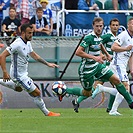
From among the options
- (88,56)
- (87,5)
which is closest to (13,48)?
(88,56)

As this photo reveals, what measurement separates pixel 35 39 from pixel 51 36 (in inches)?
19.4

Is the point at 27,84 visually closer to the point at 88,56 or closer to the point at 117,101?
the point at 88,56

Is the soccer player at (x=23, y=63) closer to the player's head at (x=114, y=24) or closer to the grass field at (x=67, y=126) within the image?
the grass field at (x=67, y=126)

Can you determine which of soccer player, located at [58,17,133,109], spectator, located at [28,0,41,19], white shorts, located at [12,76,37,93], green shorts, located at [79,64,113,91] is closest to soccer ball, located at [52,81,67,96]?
green shorts, located at [79,64,113,91]

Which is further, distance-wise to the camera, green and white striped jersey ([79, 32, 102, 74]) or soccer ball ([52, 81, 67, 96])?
soccer ball ([52, 81, 67, 96])

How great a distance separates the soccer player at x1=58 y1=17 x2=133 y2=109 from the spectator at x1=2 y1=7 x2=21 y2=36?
4.21 metres

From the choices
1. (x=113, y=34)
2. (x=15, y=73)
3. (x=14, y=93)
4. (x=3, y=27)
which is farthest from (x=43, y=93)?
(x=15, y=73)

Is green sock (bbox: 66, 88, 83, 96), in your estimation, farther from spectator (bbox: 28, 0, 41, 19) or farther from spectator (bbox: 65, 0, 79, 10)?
spectator (bbox: 65, 0, 79, 10)

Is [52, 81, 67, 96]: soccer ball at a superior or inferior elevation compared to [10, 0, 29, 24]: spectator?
inferior

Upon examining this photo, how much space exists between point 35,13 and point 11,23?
820mm

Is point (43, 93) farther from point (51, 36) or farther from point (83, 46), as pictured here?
point (83, 46)

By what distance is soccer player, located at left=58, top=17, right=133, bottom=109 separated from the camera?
13648 mm

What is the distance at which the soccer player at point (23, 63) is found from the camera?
13414mm

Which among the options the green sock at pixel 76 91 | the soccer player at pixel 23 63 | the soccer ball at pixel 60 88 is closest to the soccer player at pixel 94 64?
the green sock at pixel 76 91
